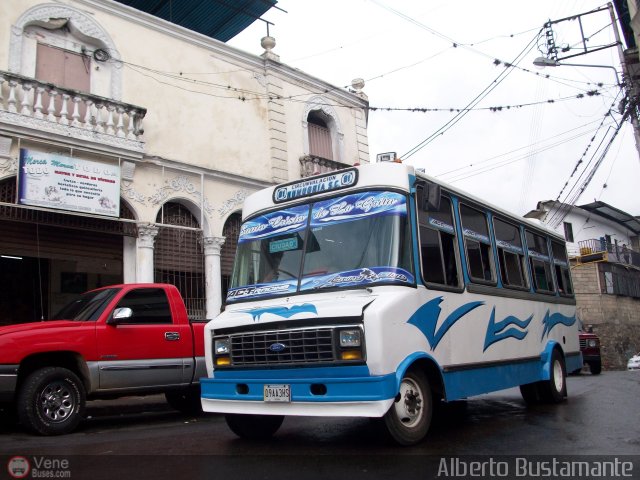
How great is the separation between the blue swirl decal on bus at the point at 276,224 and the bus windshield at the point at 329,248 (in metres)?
0.01

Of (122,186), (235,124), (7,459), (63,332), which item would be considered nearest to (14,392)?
(63,332)

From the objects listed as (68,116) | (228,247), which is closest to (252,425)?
(68,116)

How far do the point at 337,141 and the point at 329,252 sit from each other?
42.5ft

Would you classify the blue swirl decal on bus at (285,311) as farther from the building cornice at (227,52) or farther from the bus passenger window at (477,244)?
the building cornice at (227,52)

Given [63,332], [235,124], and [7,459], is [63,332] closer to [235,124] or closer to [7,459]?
[7,459]

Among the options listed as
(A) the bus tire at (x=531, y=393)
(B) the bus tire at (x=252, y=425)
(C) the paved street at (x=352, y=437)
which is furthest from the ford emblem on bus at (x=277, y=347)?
(A) the bus tire at (x=531, y=393)

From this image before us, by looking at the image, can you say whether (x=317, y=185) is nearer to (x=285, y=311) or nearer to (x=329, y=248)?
(x=329, y=248)

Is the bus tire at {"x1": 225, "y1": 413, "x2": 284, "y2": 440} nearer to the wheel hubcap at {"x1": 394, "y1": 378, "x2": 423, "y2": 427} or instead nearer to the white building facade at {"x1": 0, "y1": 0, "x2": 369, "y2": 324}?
the wheel hubcap at {"x1": 394, "y1": 378, "x2": 423, "y2": 427}

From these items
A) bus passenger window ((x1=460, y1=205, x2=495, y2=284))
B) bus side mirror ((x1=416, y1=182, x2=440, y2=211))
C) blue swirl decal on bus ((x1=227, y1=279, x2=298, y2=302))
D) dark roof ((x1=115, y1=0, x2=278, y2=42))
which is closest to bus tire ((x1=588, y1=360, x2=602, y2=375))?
bus passenger window ((x1=460, y1=205, x2=495, y2=284))

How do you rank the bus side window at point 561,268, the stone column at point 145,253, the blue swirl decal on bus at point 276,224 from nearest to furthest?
the blue swirl decal on bus at point 276,224 → the bus side window at point 561,268 → the stone column at point 145,253

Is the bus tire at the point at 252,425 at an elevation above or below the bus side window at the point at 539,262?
below

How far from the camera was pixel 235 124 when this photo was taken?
15.6 meters

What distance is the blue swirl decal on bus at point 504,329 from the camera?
7051 mm

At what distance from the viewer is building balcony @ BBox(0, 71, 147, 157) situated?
11.3 m
